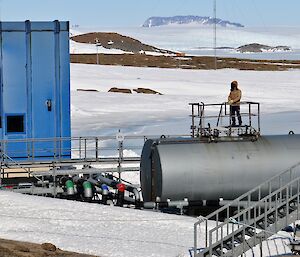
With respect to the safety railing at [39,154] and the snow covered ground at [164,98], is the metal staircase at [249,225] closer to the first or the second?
the safety railing at [39,154]

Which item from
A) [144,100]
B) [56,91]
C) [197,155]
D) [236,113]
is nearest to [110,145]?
[56,91]

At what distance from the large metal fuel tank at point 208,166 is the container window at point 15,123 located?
5.68 meters

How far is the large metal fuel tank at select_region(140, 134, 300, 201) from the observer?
18.6 meters

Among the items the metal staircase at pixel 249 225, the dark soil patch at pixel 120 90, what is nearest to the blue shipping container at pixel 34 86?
the metal staircase at pixel 249 225

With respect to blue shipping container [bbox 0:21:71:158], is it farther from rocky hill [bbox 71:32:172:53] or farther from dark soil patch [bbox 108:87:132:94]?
rocky hill [bbox 71:32:172:53]

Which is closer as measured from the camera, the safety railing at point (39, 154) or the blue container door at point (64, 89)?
the safety railing at point (39, 154)

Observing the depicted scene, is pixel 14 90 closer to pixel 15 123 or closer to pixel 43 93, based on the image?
pixel 43 93

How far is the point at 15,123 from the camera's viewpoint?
2358 cm

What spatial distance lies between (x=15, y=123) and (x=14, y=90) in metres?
1.04

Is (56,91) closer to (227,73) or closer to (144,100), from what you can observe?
(144,100)

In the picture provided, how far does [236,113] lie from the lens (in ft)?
70.1

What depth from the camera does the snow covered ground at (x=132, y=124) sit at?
16.2 meters

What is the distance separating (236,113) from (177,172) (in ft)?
12.0

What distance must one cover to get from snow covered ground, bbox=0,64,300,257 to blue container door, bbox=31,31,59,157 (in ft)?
12.4
